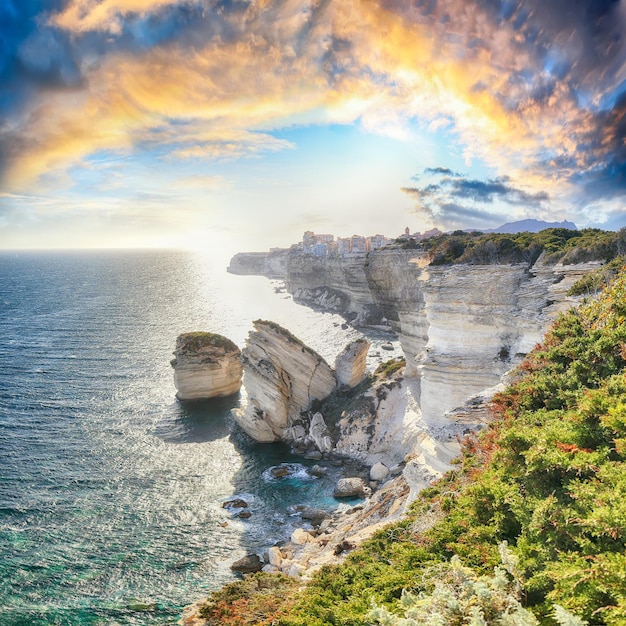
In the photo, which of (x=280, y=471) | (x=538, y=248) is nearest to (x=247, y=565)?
(x=280, y=471)

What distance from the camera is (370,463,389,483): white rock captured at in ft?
99.1

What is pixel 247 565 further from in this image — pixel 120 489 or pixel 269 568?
pixel 120 489

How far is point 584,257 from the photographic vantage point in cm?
2150

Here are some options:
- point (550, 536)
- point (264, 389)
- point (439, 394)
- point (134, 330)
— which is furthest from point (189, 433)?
point (134, 330)

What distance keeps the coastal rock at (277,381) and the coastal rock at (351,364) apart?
3.31 ft

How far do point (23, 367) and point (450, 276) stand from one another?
53.3m

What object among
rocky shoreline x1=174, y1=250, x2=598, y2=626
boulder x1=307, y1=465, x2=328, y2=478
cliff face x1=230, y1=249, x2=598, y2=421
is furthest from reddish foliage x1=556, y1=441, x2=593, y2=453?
boulder x1=307, y1=465, x2=328, y2=478

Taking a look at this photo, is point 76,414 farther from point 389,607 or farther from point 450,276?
point 389,607

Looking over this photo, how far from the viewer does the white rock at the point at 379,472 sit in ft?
99.1

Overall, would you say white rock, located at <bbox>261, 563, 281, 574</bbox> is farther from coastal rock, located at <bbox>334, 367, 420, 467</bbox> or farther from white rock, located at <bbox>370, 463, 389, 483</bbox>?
coastal rock, located at <bbox>334, 367, 420, 467</bbox>

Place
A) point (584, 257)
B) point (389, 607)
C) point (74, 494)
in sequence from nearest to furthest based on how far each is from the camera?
point (389, 607) < point (584, 257) < point (74, 494)

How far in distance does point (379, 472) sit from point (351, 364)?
11511 millimetres

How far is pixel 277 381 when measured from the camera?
37.8 metres

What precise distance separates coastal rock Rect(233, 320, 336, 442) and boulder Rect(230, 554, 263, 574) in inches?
588
